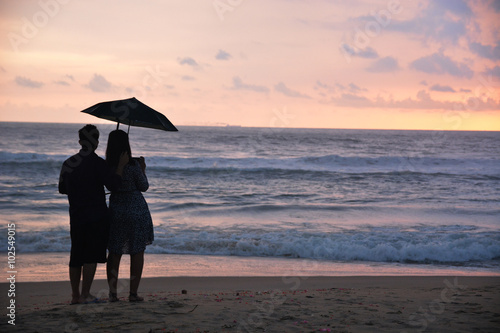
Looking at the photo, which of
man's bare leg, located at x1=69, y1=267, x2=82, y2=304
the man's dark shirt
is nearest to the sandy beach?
man's bare leg, located at x1=69, y1=267, x2=82, y2=304

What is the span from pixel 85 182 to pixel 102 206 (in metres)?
0.28

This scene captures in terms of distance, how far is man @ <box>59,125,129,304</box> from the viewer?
4.38 meters

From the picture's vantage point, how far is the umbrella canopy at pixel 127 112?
15.2 ft

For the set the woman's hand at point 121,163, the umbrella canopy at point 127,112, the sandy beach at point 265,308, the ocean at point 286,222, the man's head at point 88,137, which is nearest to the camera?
the sandy beach at point 265,308

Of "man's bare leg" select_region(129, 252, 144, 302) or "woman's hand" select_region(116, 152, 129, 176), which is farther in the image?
"man's bare leg" select_region(129, 252, 144, 302)

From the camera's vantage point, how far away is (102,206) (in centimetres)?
447

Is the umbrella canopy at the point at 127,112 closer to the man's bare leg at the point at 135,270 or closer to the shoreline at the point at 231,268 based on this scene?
the man's bare leg at the point at 135,270

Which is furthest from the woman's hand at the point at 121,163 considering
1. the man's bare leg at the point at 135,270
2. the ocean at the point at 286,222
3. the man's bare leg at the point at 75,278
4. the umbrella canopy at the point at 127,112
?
the ocean at the point at 286,222

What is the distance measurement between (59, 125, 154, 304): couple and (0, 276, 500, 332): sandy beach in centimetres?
49

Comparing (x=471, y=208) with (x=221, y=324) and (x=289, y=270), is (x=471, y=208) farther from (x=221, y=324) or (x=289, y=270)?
(x=221, y=324)

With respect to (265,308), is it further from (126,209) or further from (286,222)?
(286,222)

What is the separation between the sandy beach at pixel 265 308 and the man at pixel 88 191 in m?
0.61

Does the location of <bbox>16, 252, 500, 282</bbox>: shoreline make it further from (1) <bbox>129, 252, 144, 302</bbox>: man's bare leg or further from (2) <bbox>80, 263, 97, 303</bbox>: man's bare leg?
(2) <bbox>80, 263, 97, 303</bbox>: man's bare leg

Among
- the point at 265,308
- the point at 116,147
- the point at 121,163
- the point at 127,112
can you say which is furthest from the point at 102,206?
the point at 265,308
